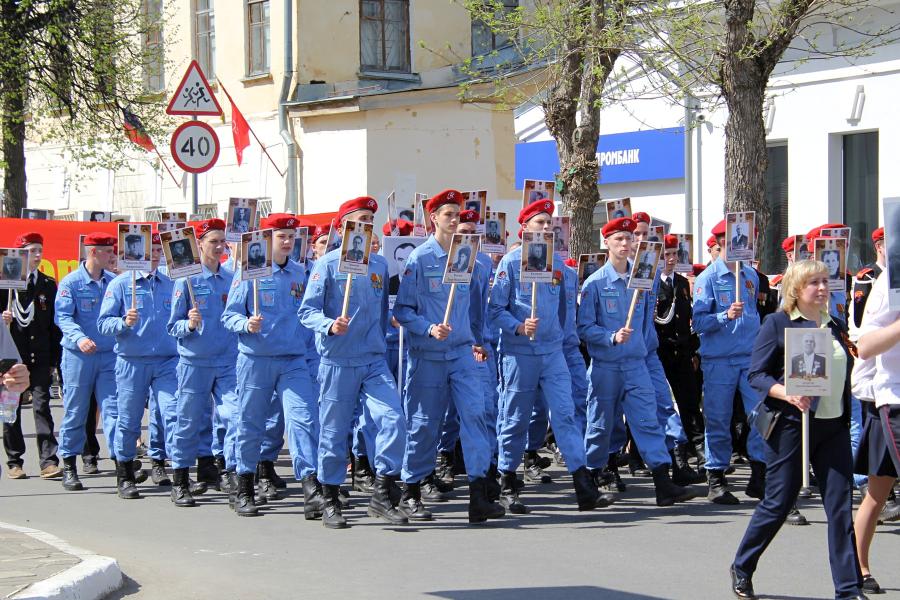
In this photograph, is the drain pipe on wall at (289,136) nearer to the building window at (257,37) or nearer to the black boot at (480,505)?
the building window at (257,37)

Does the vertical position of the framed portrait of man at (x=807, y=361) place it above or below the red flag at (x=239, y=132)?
below

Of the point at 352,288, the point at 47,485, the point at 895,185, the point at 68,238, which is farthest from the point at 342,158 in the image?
the point at 352,288

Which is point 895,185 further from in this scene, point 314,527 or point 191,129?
point 314,527

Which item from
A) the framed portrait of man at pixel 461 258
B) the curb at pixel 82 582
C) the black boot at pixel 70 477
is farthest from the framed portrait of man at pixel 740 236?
the black boot at pixel 70 477

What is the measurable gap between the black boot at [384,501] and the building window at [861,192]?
1261cm

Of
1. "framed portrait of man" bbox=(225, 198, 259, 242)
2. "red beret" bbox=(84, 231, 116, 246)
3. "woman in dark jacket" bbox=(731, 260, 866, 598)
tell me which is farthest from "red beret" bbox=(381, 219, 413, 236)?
"woman in dark jacket" bbox=(731, 260, 866, 598)

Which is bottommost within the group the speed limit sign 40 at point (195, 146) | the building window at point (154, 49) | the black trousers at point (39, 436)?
the black trousers at point (39, 436)

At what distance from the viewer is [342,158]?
2895 centimetres

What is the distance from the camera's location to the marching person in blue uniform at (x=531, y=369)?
33.3ft

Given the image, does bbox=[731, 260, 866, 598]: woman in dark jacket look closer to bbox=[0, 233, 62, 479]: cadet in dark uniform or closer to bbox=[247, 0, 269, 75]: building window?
bbox=[0, 233, 62, 479]: cadet in dark uniform

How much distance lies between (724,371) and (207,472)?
4.12m

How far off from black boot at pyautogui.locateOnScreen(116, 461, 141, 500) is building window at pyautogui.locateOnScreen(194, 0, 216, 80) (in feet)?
70.5

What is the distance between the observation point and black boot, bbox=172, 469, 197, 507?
10805 millimetres

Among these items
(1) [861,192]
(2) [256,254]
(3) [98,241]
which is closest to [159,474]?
(3) [98,241]
